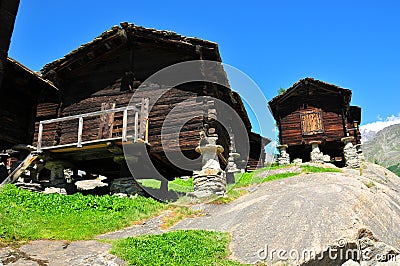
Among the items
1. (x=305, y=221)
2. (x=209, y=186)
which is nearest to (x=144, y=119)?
(x=209, y=186)

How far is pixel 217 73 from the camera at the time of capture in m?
14.6

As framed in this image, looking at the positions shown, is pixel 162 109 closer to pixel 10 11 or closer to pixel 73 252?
pixel 73 252

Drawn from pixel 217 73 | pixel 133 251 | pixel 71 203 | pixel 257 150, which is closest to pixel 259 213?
pixel 133 251

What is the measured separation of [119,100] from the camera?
15.3m

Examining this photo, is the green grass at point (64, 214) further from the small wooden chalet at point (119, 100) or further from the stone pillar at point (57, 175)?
the stone pillar at point (57, 175)

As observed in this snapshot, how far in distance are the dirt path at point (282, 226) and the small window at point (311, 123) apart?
1438cm

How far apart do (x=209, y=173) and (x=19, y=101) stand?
10.1 m

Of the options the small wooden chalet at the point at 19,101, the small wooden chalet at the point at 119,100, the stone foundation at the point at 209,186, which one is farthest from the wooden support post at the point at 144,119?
the small wooden chalet at the point at 19,101

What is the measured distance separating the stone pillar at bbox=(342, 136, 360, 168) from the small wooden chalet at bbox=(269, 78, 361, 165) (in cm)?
43

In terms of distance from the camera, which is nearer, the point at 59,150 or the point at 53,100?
the point at 59,150

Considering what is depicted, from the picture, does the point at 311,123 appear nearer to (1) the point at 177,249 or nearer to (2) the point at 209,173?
(2) the point at 209,173

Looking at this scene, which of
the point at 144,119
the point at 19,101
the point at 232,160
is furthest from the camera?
the point at 232,160

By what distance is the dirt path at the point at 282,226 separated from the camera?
7.18 meters

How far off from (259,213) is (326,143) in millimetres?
17017
